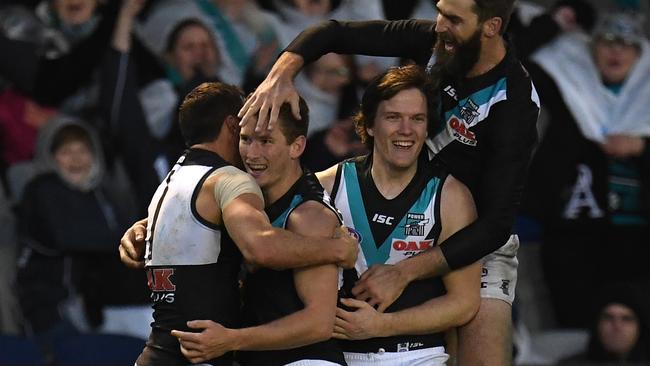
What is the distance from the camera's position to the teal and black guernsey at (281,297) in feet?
A: 22.3

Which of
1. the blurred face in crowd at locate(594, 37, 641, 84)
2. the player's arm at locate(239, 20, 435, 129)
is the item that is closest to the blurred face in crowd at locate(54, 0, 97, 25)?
the blurred face in crowd at locate(594, 37, 641, 84)

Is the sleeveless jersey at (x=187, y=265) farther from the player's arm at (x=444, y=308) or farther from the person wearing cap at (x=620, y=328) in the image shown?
the person wearing cap at (x=620, y=328)

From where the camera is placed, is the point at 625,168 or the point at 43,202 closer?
the point at 43,202

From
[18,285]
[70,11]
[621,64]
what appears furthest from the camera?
[621,64]

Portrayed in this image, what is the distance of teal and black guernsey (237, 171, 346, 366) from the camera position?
680 cm

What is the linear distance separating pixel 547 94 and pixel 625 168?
0.85 metres

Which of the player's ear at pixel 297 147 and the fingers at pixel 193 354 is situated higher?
the player's ear at pixel 297 147

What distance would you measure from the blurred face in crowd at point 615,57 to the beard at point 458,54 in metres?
4.57

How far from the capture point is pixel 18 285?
399 inches

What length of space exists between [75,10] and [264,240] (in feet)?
15.7

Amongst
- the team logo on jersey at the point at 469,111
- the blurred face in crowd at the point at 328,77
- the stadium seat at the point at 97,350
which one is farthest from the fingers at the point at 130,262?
the blurred face in crowd at the point at 328,77

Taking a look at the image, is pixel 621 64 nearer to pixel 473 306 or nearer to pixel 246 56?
pixel 246 56

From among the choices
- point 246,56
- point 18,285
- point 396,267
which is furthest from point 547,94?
point 396,267

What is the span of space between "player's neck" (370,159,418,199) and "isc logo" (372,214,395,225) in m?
0.09
